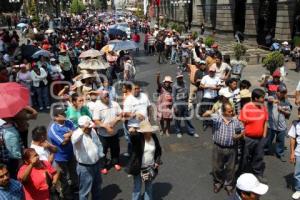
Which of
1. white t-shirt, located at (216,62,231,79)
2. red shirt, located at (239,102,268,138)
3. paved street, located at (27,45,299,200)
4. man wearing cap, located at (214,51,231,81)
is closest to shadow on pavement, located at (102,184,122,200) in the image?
paved street, located at (27,45,299,200)

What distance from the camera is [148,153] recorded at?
6223 mm

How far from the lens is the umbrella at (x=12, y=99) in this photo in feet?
20.2

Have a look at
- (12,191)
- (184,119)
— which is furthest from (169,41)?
(12,191)

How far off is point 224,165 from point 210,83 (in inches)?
143

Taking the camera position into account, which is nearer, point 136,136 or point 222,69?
point 136,136

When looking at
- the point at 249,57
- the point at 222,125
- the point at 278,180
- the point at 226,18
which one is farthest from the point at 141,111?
the point at 226,18

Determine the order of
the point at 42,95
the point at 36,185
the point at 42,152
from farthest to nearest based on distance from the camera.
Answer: the point at 42,95, the point at 42,152, the point at 36,185

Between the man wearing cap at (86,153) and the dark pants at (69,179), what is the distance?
0.46 metres

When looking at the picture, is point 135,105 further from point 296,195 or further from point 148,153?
point 296,195

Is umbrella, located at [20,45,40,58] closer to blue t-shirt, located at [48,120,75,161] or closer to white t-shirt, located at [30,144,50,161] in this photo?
blue t-shirt, located at [48,120,75,161]

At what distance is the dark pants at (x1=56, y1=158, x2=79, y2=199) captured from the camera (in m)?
6.82

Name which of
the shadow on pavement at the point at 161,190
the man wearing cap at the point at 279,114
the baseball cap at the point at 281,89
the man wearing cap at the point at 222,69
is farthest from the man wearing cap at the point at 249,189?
the man wearing cap at the point at 222,69

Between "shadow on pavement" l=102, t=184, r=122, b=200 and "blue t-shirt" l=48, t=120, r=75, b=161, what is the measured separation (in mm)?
1194

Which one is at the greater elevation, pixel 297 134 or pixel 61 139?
pixel 61 139
